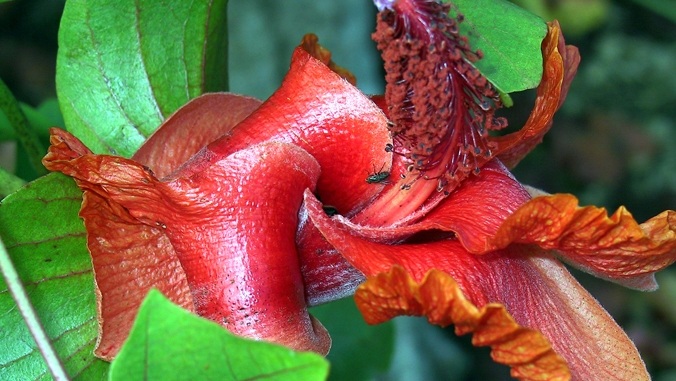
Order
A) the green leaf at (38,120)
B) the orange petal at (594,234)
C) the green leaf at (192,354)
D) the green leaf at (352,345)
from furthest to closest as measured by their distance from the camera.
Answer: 1. the green leaf at (352,345)
2. the green leaf at (38,120)
3. the orange petal at (594,234)
4. the green leaf at (192,354)

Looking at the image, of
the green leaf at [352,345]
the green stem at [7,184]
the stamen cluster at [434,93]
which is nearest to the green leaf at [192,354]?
the stamen cluster at [434,93]

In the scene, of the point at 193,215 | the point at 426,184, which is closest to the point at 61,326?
the point at 193,215

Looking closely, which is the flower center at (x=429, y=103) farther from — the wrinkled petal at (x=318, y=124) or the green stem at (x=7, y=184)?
the green stem at (x=7, y=184)

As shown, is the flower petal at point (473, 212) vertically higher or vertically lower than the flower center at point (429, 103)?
lower

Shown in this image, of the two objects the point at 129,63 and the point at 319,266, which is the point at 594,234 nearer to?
the point at 319,266

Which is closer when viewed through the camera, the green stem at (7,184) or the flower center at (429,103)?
the flower center at (429,103)

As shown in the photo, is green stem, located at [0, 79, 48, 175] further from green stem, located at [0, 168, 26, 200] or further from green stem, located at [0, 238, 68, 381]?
green stem, located at [0, 238, 68, 381]

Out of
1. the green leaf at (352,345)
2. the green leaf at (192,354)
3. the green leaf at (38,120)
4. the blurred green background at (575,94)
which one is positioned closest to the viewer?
the green leaf at (192,354)

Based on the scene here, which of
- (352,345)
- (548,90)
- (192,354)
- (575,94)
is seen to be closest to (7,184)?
(192,354)
